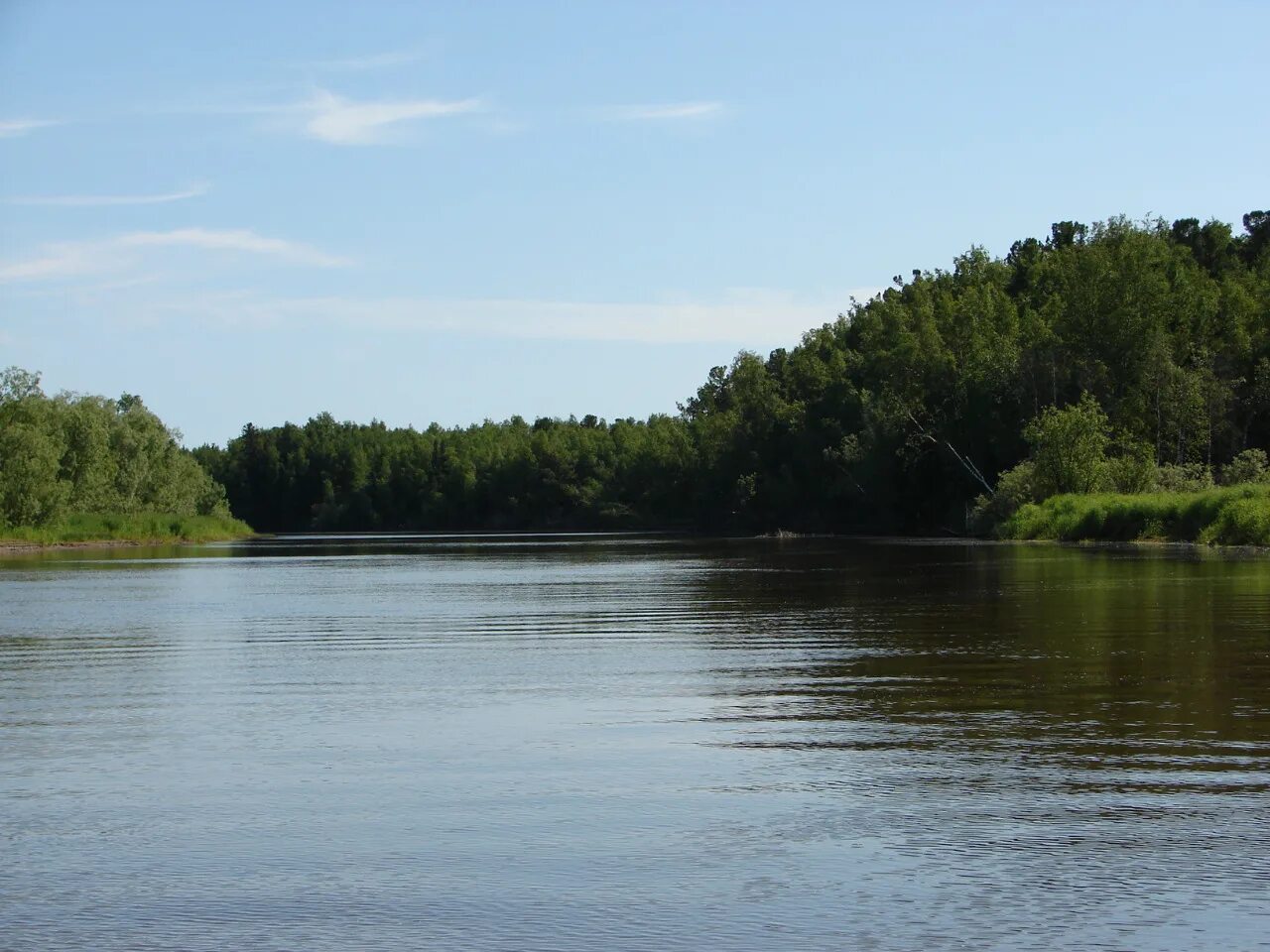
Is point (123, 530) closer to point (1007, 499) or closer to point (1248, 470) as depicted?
point (1007, 499)

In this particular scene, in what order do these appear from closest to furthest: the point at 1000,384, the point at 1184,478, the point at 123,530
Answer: the point at 1184,478, the point at 1000,384, the point at 123,530

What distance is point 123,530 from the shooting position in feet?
395

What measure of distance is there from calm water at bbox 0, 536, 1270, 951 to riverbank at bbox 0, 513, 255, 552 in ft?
279

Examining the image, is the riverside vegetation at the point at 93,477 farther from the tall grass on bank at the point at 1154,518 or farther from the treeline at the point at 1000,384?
the tall grass on bank at the point at 1154,518

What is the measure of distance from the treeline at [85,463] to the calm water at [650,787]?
8485 centimetres

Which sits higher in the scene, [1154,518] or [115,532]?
[1154,518]

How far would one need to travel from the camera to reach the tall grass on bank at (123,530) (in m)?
109

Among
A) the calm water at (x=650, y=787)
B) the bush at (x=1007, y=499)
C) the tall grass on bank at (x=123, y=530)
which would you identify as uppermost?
the bush at (x=1007, y=499)

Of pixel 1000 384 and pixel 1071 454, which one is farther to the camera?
pixel 1000 384

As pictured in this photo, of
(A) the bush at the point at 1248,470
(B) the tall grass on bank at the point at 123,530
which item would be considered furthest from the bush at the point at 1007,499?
(B) the tall grass on bank at the point at 123,530

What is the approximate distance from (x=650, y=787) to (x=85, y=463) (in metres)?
121

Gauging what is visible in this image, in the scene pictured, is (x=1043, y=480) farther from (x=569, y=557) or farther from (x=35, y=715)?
(x=35, y=715)

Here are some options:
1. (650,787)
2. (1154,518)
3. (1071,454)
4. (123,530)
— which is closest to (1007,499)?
(1071,454)

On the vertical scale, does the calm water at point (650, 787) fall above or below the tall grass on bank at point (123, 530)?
below
